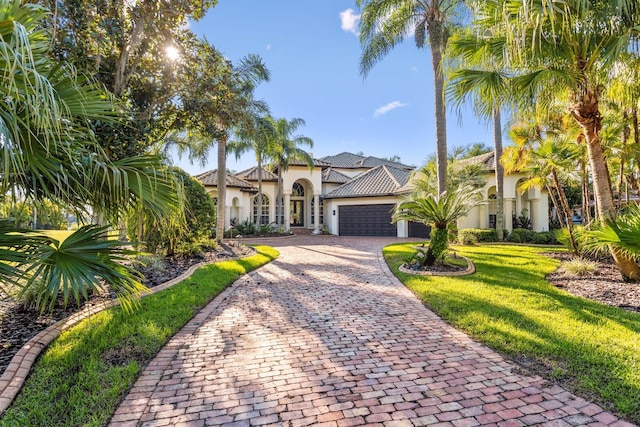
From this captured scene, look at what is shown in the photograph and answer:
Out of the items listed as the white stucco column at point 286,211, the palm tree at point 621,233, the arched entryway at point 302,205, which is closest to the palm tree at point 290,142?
the white stucco column at point 286,211

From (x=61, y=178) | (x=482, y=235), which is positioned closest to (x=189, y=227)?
(x=61, y=178)

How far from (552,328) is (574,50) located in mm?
5935

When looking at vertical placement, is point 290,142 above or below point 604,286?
above

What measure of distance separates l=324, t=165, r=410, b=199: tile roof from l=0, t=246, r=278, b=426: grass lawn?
19740 millimetres

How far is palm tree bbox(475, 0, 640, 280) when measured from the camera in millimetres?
5887

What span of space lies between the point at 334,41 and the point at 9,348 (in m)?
14.9

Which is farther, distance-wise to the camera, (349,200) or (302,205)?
(302,205)

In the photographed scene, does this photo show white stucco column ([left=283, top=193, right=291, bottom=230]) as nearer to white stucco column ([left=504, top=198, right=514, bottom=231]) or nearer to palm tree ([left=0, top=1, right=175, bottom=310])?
white stucco column ([left=504, top=198, right=514, bottom=231])

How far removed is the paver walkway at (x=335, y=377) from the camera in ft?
9.66

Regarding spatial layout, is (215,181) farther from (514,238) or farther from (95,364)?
(95,364)

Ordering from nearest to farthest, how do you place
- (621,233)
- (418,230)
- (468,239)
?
(621,233)
(468,239)
(418,230)

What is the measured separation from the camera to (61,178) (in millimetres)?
3715

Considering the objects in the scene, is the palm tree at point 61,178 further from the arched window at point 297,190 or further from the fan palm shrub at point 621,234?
the arched window at point 297,190

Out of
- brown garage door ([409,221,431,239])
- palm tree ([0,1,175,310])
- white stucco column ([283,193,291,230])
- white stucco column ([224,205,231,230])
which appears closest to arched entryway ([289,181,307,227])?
white stucco column ([283,193,291,230])
